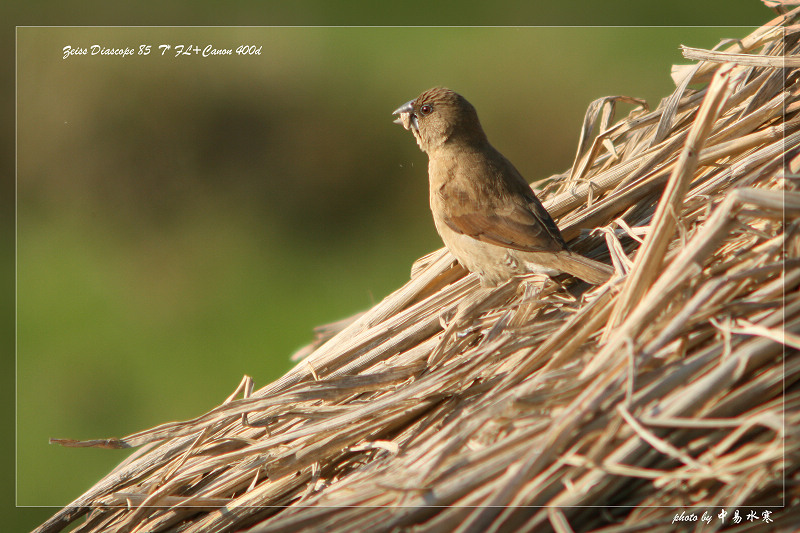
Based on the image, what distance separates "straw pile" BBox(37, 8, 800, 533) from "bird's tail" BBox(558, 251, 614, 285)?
0.08 m

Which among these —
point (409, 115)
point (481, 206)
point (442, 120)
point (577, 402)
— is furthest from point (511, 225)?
point (577, 402)

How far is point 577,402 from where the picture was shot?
1.59 meters

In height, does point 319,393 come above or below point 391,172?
below

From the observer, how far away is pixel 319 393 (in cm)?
227

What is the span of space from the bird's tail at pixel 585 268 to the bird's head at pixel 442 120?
143 cm

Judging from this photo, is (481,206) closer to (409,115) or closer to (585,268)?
(409,115)

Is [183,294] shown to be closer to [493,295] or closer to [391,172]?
[391,172]

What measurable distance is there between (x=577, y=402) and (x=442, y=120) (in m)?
2.75

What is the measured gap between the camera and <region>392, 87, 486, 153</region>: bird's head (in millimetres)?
4062

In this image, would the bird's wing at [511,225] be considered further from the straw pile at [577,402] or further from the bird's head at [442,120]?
the bird's head at [442,120]

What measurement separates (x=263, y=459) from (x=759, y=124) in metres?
2.17

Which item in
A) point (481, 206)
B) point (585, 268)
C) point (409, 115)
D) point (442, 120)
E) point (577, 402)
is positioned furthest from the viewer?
point (409, 115)

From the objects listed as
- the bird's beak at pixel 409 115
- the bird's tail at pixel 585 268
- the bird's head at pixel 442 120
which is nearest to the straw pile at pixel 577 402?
the bird's tail at pixel 585 268
